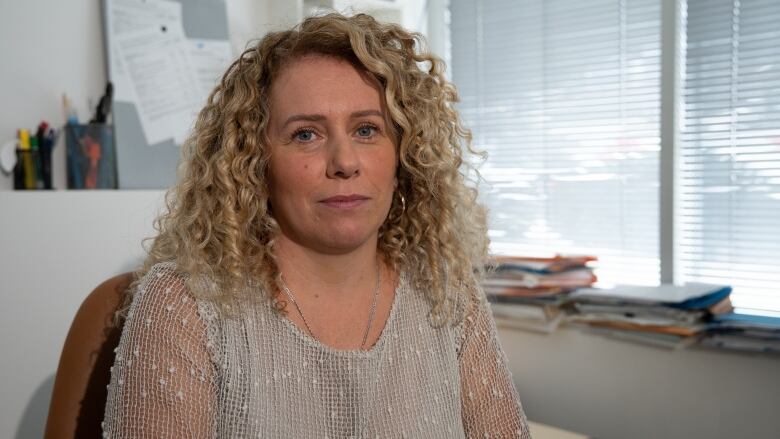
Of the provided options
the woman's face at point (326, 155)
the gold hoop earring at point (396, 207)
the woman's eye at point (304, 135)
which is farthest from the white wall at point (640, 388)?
the woman's eye at point (304, 135)

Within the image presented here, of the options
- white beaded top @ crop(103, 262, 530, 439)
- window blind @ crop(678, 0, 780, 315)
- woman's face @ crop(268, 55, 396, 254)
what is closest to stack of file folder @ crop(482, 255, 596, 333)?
window blind @ crop(678, 0, 780, 315)

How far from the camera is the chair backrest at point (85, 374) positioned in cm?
102

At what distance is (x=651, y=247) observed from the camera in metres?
2.14

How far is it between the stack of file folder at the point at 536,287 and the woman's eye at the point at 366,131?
40.5 inches

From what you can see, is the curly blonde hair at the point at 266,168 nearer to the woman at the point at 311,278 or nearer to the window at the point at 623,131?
the woman at the point at 311,278

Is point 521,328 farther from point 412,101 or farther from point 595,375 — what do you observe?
point 412,101

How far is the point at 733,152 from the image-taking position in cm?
189

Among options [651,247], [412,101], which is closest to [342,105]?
[412,101]

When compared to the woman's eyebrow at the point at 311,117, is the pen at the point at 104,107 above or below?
above

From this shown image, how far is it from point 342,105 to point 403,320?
1.29ft

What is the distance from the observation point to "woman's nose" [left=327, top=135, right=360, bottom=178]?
104 cm

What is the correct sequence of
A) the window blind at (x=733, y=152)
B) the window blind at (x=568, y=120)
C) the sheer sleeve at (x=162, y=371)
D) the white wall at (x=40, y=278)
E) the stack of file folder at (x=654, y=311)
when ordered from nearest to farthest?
the sheer sleeve at (x=162, y=371) → the white wall at (x=40, y=278) → the stack of file folder at (x=654, y=311) → the window blind at (x=733, y=152) → the window blind at (x=568, y=120)

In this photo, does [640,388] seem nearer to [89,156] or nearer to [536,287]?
[536,287]

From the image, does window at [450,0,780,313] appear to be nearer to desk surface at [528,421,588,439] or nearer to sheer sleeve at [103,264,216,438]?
desk surface at [528,421,588,439]
